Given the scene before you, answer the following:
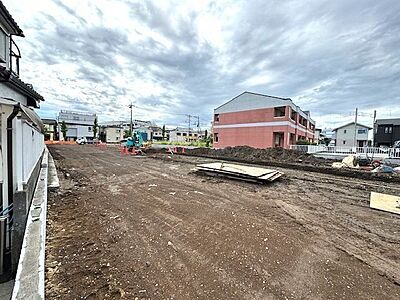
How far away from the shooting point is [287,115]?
2533cm

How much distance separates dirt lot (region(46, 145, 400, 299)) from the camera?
2453 millimetres

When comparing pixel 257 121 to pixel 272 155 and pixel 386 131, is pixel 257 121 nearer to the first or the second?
pixel 272 155

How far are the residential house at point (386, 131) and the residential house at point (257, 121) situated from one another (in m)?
19.0

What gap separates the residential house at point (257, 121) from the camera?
26.0 meters

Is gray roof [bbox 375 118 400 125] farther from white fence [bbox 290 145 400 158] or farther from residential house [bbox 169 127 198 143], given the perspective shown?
residential house [bbox 169 127 198 143]

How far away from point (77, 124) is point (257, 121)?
5279cm

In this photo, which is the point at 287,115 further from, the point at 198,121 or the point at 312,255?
the point at 198,121

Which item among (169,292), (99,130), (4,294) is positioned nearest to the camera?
(169,292)

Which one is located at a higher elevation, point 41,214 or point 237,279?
point 41,214

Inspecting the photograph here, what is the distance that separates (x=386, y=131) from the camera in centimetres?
3594

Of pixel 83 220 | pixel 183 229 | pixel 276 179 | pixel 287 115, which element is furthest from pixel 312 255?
pixel 287 115

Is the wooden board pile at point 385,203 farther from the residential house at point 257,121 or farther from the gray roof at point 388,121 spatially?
the gray roof at point 388,121

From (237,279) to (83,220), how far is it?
11.3ft

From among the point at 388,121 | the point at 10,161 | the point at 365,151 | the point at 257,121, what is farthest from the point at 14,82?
the point at 388,121
